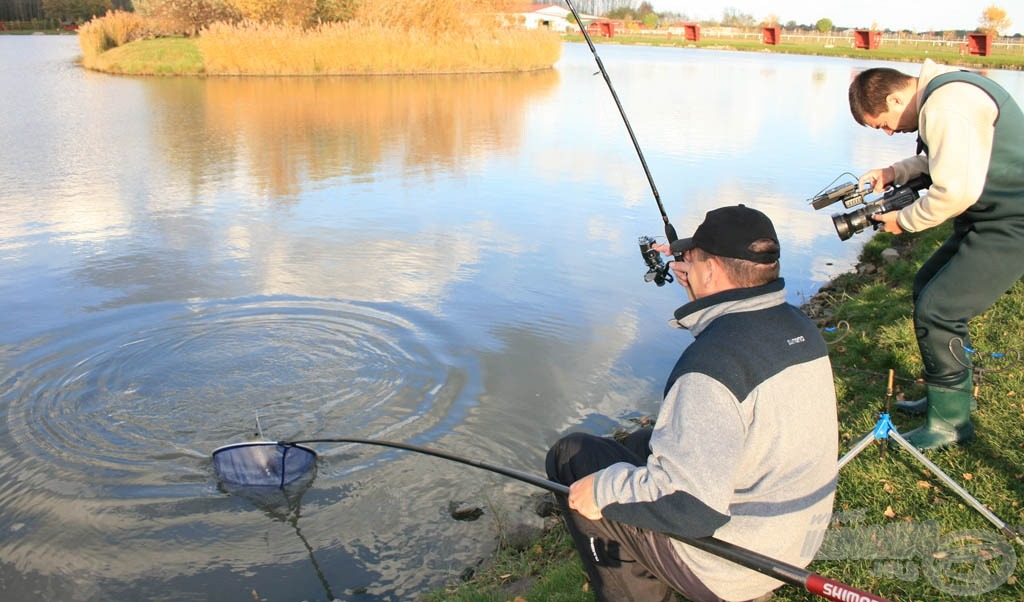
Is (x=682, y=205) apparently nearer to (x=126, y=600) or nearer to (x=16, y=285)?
(x=16, y=285)

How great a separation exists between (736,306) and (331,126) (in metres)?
15.4

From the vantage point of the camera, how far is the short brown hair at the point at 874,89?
11.4 ft

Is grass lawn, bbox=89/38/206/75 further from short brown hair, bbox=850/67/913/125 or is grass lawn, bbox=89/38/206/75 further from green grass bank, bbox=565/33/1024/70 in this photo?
short brown hair, bbox=850/67/913/125

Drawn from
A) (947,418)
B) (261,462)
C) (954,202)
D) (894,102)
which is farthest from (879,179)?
(261,462)

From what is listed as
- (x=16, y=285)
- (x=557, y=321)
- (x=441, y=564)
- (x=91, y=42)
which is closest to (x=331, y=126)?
(x=16, y=285)

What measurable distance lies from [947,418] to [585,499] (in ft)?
6.89

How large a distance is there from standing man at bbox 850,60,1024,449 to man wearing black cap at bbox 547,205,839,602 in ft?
4.55

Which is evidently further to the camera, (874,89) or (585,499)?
(874,89)

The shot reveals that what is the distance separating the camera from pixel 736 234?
237 centimetres

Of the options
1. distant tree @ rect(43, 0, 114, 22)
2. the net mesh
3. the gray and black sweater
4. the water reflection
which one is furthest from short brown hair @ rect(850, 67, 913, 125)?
distant tree @ rect(43, 0, 114, 22)

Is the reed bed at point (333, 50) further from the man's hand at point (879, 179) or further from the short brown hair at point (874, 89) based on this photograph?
the short brown hair at point (874, 89)

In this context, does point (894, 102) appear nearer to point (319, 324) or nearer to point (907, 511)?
point (907, 511)

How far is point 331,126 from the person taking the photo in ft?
55.0

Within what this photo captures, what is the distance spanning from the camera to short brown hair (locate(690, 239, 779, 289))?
2357 millimetres
